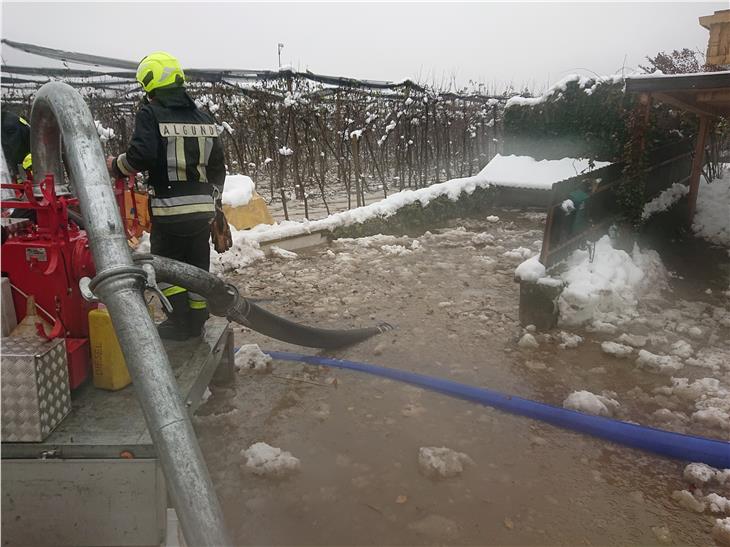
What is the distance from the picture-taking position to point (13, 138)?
452 centimetres

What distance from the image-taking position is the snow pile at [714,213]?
8.63 metres

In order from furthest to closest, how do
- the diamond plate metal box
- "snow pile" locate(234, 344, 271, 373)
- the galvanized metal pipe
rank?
"snow pile" locate(234, 344, 271, 373)
the diamond plate metal box
the galvanized metal pipe

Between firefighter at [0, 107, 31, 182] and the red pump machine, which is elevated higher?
firefighter at [0, 107, 31, 182]

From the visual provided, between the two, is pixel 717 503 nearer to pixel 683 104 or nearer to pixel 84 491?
pixel 84 491

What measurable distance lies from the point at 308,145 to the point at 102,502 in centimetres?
947

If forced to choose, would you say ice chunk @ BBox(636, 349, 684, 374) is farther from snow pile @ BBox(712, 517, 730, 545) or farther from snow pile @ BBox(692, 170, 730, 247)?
snow pile @ BBox(692, 170, 730, 247)

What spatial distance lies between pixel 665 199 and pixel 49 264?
9345mm

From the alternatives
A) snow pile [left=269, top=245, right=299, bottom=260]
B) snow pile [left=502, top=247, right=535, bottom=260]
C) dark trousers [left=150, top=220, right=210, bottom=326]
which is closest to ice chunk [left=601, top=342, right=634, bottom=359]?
snow pile [left=502, top=247, right=535, bottom=260]

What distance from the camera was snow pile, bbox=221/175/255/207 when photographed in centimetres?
788

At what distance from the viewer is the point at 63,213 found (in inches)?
95.3

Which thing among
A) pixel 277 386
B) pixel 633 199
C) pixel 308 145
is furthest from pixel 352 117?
pixel 277 386

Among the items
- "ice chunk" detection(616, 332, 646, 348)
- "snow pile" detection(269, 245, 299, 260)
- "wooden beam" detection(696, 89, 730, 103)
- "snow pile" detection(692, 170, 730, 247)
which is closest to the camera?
"ice chunk" detection(616, 332, 646, 348)

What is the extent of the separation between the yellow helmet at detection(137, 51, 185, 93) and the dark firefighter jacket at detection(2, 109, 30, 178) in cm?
212

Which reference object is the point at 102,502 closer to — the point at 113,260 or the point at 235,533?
the point at 235,533
